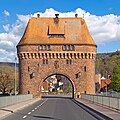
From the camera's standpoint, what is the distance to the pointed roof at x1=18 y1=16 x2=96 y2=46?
240 feet

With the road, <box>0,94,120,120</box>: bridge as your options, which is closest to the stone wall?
<box>0,94,120,120</box>: bridge

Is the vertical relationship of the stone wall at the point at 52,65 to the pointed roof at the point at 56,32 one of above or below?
below

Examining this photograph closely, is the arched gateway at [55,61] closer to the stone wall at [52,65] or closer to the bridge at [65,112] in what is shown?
the stone wall at [52,65]

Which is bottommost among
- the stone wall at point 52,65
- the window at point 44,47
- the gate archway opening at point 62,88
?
the gate archway opening at point 62,88

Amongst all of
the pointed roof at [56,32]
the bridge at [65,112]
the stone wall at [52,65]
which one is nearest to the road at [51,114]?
the bridge at [65,112]

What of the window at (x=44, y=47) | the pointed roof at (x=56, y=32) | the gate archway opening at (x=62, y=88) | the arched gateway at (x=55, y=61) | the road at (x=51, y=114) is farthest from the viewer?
the gate archway opening at (x=62, y=88)

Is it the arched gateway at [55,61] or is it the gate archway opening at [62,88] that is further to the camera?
the gate archway opening at [62,88]

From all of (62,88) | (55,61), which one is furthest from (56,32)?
(62,88)

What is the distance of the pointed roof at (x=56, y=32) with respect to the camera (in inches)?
2879

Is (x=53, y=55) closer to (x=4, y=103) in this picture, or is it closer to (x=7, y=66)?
(x=4, y=103)

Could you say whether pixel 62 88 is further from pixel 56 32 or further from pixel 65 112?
pixel 65 112

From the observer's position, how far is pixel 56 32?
245 ft

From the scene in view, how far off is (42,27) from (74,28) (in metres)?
6.91

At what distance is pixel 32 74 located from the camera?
72000 millimetres
